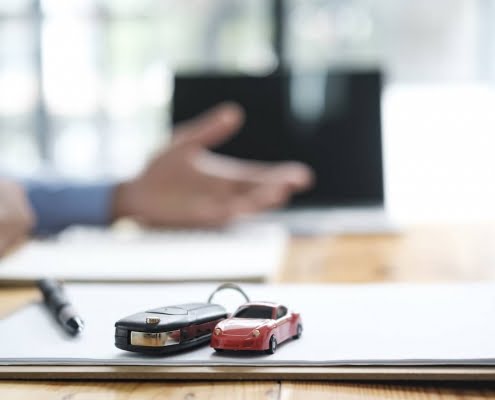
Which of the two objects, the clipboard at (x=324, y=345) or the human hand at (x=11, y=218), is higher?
the human hand at (x=11, y=218)

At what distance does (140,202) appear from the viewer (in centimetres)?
133

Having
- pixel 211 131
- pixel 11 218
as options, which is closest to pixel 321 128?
pixel 211 131

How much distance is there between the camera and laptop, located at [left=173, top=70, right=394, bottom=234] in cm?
141

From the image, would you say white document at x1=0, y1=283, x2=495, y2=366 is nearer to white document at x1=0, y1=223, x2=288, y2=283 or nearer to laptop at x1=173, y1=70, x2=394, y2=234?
white document at x1=0, y1=223, x2=288, y2=283

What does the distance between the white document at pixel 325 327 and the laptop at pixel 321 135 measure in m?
0.66

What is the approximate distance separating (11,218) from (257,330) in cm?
69

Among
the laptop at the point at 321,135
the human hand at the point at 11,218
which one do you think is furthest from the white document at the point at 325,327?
the laptop at the point at 321,135

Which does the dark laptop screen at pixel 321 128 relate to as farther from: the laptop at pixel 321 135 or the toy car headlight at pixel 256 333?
the toy car headlight at pixel 256 333

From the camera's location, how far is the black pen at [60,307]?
59cm

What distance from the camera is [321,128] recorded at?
1.44 m

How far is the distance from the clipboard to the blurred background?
2298mm

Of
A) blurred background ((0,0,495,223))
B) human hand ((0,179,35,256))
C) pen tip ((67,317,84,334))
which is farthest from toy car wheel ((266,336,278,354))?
blurred background ((0,0,495,223))

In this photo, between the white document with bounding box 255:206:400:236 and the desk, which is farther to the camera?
the white document with bounding box 255:206:400:236

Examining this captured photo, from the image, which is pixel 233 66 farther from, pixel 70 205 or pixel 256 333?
pixel 256 333
